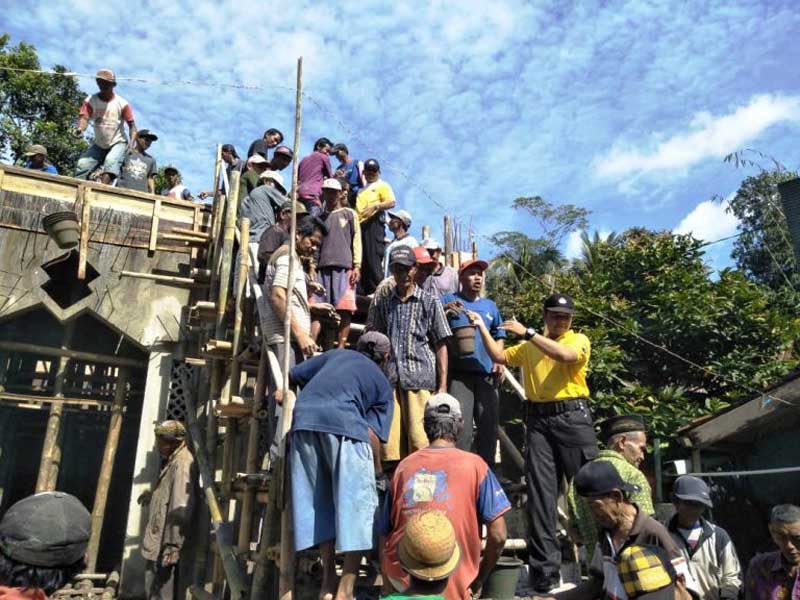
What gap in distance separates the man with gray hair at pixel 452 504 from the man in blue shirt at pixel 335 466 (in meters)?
0.22

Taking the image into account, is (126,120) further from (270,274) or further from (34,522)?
(34,522)

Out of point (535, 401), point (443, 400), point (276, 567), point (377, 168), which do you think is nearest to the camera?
point (443, 400)

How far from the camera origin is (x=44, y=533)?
5.97 ft

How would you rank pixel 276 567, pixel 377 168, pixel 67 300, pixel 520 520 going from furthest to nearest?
1. pixel 67 300
2. pixel 377 168
3. pixel 520 520
4. pixel 276 567

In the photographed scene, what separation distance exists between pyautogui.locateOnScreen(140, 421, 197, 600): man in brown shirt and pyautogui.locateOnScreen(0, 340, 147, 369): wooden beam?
8.05ft

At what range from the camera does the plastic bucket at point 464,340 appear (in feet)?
15.3

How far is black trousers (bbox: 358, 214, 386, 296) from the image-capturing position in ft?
22.4

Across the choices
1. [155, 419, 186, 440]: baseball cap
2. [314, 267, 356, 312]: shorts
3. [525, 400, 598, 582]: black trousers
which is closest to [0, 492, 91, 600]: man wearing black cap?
[525, 400, 598, 582]: black trousers

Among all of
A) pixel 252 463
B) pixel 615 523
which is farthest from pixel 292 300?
pixel 615 523

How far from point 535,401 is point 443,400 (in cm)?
134

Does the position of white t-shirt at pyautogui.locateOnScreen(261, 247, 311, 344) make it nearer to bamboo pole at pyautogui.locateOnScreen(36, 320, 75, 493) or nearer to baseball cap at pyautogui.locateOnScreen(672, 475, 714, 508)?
baseball cap at pyautogui.locateOnScreen(672, 475, 714, 508)

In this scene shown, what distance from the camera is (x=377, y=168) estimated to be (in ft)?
25.1

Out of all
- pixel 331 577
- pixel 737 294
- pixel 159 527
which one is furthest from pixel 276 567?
pixel 737 294

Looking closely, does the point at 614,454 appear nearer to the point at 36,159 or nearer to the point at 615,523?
the point at 615,523
